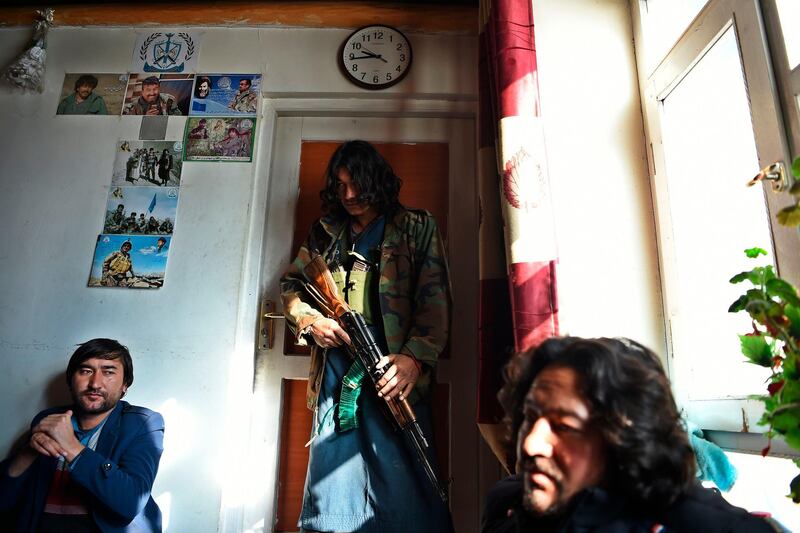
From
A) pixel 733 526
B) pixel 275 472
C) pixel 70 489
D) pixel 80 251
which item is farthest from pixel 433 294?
pixel 80 251

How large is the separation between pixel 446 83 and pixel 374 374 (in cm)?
126

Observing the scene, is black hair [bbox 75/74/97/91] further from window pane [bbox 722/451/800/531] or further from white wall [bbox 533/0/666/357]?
window pane [bbox 722/451/800/531]

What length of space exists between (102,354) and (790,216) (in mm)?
1893

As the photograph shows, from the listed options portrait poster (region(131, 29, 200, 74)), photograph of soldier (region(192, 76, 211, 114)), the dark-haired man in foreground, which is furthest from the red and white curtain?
portrait poster (region(131, 29, 200, 74))

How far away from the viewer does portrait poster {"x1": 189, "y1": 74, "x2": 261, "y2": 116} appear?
2205 mm

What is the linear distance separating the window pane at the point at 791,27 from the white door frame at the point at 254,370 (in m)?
1.16

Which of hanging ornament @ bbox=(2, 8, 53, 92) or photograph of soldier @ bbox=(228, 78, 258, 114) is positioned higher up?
hanging ornament @ bbox=(2, 8, 53, 92)

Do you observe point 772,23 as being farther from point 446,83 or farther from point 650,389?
point 446,83

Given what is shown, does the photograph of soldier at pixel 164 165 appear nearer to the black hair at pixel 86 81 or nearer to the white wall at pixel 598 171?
the black hair at pixel 86 81

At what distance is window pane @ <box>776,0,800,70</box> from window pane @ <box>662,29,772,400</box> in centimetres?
13

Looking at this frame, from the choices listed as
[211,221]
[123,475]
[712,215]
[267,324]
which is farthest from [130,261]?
[712,215]

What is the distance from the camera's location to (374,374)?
1.59 meters

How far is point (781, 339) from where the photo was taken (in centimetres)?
76

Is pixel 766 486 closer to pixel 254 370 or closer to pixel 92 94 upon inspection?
pixel 254 370
